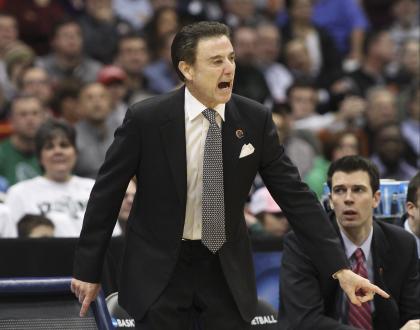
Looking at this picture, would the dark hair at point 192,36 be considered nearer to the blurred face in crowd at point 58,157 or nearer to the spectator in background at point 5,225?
the spectator in background at point 5,225

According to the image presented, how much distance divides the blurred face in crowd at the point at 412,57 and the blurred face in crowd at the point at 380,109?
1.23 metres

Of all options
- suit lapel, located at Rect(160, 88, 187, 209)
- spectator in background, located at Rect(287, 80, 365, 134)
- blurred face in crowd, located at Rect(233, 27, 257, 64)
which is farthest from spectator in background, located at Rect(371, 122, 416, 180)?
suit lapel, located at Rect(160, 88, 187, 209)

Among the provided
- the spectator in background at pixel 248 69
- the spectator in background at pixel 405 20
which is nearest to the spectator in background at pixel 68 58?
the spectator in background at pixel 248 69

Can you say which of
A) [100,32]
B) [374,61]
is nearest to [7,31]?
[100,32]

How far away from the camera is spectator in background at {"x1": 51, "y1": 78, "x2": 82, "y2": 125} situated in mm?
9250

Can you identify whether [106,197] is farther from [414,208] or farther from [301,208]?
[414,208]

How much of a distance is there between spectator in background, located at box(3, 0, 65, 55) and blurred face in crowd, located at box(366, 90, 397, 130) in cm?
313

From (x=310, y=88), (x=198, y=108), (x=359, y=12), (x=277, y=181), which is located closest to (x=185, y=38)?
(x=198, y=108)

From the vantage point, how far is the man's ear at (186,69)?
4258 millimetres

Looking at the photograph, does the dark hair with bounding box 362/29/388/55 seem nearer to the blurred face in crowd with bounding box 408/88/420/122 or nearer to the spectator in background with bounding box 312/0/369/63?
the spectator in background with bounding box 312/0/369/63

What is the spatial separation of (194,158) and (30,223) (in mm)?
2485

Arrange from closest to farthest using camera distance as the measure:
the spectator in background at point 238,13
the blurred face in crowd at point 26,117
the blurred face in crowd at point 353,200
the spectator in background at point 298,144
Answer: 1. the blurred face in crowd at point 353,200
2. the blurred face in crowd at point 26,117
3. the spectator in background at point 298,144
4. the spectator in background at point 238,13

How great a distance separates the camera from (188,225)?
427 centimetres

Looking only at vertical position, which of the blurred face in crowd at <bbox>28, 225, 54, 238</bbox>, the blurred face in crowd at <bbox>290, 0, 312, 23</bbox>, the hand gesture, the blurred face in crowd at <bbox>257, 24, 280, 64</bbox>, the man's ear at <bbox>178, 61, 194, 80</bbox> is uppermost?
the blurred face in crowd at <bbox>290, 0, 312, 23</bbox>
